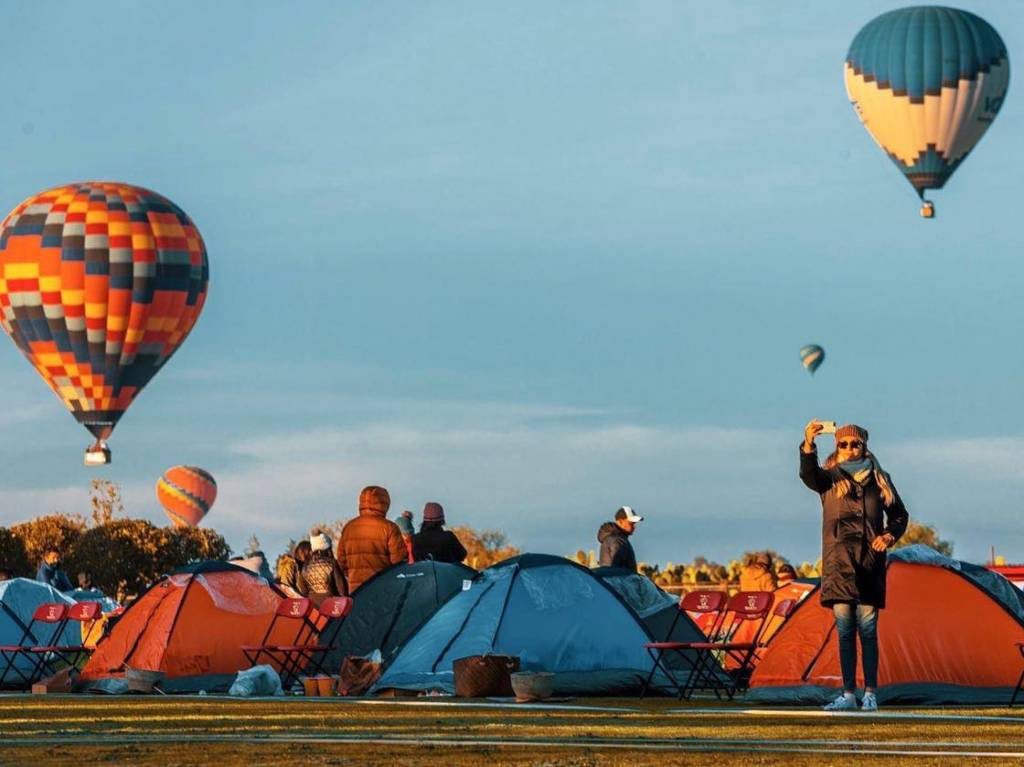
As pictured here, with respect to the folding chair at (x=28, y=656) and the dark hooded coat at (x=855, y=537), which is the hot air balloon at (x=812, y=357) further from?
the dark hooded coat at (x=855, y=537)

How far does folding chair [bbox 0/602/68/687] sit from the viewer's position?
29.9m

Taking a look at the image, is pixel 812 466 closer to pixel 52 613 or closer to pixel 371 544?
pixel 371 544

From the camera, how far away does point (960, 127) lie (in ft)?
221

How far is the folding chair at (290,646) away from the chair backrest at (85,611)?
75.3 inches

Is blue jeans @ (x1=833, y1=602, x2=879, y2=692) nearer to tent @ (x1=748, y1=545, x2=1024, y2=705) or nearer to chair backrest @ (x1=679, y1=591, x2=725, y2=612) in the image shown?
tent @ (x1=748, y1=545, x2=1024, y2=705)

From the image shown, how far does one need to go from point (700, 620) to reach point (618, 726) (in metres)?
14.6

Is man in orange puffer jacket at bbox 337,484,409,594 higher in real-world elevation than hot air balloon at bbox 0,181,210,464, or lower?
lower

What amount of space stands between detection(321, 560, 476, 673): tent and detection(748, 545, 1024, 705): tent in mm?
4719

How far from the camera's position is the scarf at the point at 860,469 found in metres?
20.4

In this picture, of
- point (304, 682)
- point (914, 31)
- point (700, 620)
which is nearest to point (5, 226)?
point (914, 31)

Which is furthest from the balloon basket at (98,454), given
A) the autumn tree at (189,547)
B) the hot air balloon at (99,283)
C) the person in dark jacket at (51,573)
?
the person in dark jacket at (51,573)

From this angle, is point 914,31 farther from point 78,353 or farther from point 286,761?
point 286,761

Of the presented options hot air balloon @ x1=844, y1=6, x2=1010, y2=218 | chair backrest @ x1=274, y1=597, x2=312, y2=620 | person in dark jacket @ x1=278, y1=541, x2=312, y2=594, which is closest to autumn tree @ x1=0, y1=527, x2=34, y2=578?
hot air balloon @ x1=844, y1=6, x2=1010, y2=218

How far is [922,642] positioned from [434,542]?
6.73 m
